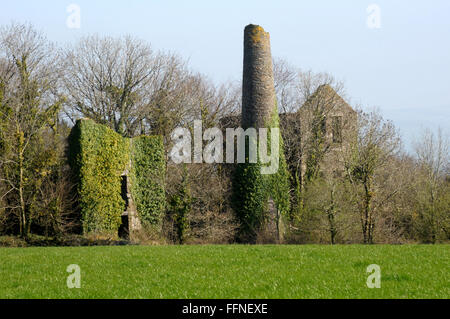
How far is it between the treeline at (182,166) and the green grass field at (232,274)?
Answer: 34.2 ft

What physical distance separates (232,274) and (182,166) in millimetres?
→ 20754

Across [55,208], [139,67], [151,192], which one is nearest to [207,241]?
[151,192]

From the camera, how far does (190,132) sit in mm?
37719

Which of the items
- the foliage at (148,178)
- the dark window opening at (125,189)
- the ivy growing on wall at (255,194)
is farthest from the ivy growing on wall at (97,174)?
the ivy growing on wall at (255,194)

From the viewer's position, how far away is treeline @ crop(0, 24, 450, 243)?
25781 millimetres

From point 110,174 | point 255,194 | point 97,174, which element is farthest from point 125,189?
point 255,194

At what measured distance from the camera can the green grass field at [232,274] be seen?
984 centimetres

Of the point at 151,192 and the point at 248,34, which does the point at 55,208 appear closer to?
the point at 151,192

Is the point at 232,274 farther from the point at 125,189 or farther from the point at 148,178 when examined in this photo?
the point at 148,178

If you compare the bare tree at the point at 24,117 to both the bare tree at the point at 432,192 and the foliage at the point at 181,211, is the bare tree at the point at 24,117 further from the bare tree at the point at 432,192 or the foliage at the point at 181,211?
the bare tree at the point at 432,192

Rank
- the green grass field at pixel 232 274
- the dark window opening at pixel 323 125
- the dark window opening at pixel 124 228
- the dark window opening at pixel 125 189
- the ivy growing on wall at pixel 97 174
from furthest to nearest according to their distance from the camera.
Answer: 1. the dark window opening at pixel 323 125
2. the dark window opening at pixel 125 189
3. the dark window opening at pixel 124 228
4. the ivy growing on wall at pixel 97 174
5. the green grass field at pixel 232 274

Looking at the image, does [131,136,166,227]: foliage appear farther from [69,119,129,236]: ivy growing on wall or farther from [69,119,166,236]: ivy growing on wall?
[69,119,129,236]: ivy growing on wall
